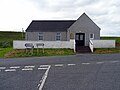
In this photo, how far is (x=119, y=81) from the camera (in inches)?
433

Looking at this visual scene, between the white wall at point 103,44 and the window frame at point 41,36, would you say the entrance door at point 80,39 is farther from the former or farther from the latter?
the window frame at point 41,36

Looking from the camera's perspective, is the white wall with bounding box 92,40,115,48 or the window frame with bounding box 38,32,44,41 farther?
the window frame with bounding box 38,32,44,41

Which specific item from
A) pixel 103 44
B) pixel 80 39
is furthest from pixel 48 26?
pixel 103 44

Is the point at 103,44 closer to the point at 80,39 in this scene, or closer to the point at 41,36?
the point at 80,39

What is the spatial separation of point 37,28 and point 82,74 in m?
28.3

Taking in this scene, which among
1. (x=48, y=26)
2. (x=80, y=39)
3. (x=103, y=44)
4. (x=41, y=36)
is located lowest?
(x=103, y=44)

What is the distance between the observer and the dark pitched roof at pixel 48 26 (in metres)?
40.0

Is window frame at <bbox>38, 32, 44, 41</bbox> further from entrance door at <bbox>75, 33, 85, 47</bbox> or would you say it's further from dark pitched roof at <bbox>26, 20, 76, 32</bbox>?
entrance door at <bbox>75, 33, 85, 47</bbox>

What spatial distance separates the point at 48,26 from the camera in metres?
41.4

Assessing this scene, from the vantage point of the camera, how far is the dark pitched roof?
4000 centimetres

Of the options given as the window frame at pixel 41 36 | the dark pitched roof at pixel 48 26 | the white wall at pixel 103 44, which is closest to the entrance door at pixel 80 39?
the dark pitched roof at pixel 48 26

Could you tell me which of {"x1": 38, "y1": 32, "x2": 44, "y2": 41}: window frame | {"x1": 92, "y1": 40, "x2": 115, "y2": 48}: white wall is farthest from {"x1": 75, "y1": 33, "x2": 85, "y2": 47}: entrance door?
{"x1": 38, "y1": 32, "x2": 44, "y2": 41}: window frame

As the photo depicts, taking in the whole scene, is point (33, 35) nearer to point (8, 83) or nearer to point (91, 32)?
point (91, 32)

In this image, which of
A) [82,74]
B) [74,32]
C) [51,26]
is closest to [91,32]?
[74,32]
